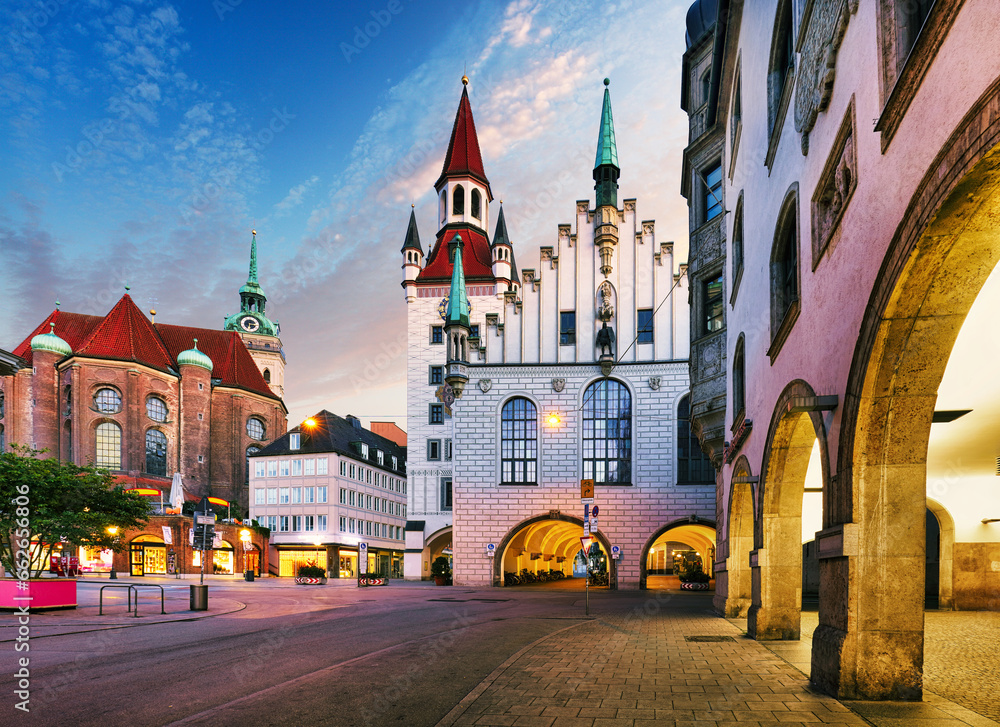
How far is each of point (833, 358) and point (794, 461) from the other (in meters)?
3.95

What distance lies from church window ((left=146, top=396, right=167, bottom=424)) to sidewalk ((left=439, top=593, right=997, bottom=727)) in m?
62.4

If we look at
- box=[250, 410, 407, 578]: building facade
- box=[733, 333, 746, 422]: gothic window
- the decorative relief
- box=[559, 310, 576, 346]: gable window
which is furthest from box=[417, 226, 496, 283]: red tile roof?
the decorative relief

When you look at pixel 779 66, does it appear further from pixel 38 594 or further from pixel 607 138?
pixel 607 138

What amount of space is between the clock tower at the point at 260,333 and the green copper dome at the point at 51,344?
37.4 meters

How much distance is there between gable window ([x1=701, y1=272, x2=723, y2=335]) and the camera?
2084cm

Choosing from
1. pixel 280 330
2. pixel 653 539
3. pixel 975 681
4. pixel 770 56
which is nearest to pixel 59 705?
pixel 975 681

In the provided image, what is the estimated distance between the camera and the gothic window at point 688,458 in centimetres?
3947

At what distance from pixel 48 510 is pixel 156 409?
50.3m

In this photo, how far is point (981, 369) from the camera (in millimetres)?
9938

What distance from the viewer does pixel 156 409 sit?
6825 centimetres

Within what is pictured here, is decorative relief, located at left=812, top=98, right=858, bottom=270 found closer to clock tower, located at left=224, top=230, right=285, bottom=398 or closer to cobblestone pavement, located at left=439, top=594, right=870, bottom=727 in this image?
cobblestone pavement, located at left=439, top=594, right=870, bottom=727

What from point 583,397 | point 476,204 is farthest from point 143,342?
point 583,397

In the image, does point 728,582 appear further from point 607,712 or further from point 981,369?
point 607,712

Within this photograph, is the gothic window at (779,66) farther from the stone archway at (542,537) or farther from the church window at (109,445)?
the church window at (109,445)
